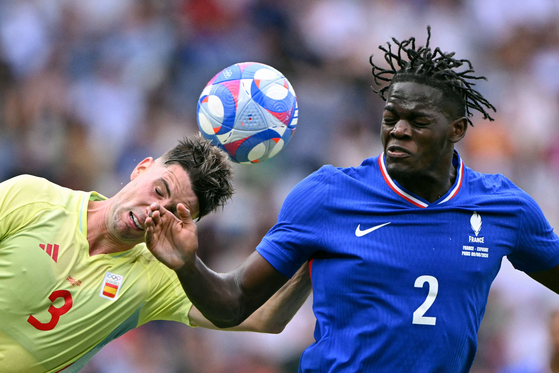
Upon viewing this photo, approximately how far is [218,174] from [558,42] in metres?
7.35

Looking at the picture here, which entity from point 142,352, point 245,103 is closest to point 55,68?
point 142,352

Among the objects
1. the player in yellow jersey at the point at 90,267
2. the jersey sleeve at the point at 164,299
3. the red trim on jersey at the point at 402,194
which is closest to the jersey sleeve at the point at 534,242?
the red trim on jersey at the point at 402,194

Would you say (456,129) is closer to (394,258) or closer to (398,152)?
(398,152)

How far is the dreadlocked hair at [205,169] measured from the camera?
12.7ft

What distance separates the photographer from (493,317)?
7699mm

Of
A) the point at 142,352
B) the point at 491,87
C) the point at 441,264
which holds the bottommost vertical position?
the point at 142,352

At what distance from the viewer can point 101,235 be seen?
3883 mm

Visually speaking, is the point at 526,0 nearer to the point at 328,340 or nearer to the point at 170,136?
the point at 170,136

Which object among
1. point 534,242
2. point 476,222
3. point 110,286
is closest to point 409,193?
point 476,222

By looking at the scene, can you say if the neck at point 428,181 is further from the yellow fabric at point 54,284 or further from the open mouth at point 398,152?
the yellow fabric at point 54,284

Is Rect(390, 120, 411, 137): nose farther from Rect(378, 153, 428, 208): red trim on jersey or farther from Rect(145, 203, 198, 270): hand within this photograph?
Rect(145, 203, 198, 270): hand

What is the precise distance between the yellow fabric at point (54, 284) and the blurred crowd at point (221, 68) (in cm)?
326

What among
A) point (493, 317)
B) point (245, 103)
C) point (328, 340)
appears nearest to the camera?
point (328, 340)

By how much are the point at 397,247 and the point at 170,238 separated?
101 cm
